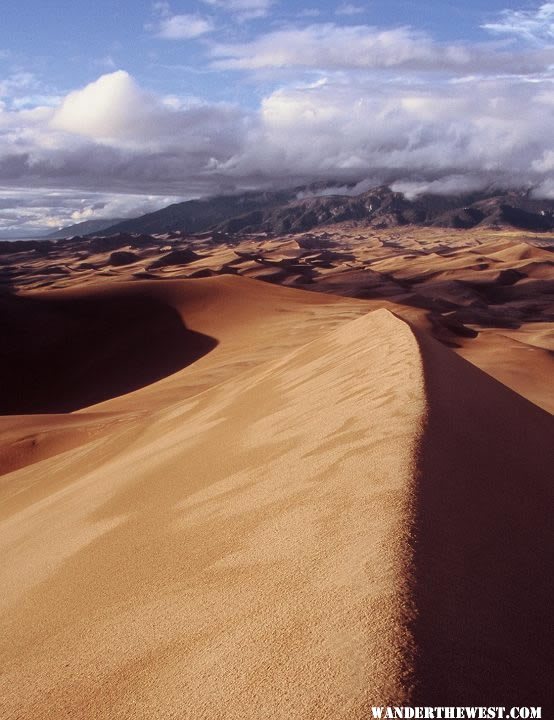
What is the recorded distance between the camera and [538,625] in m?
2.36

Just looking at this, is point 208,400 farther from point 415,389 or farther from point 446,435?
point 446,435

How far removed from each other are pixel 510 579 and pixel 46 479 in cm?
631

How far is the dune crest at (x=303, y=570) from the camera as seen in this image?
2.05 m

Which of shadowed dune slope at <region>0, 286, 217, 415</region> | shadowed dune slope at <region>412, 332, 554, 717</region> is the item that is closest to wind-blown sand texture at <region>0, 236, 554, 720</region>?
shadowed dune slope at <region>412, 332, 554, 717</region>

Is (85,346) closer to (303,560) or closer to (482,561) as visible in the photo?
(303,560)

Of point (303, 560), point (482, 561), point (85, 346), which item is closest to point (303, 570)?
point (303, 560)

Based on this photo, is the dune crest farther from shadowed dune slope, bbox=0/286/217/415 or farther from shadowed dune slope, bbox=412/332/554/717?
shadowed dune slope, bbox=0/286/217/415

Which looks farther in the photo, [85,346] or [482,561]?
[85,346]

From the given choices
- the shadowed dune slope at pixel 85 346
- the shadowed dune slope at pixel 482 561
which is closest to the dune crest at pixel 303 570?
the shadowed dune slope at pixel 482 561

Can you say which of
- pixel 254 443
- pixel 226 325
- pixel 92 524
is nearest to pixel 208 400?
pixel 254 443

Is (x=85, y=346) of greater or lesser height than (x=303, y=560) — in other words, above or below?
below

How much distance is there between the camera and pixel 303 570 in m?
2.73

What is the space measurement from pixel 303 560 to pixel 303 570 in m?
0.10

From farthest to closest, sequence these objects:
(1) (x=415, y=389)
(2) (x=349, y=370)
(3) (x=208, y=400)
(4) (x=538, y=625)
→ (3) (x=208, y=400) < (2) (x=349, y=370) < (1) (x=415, y=389) < (4) (x=538, y=625)
